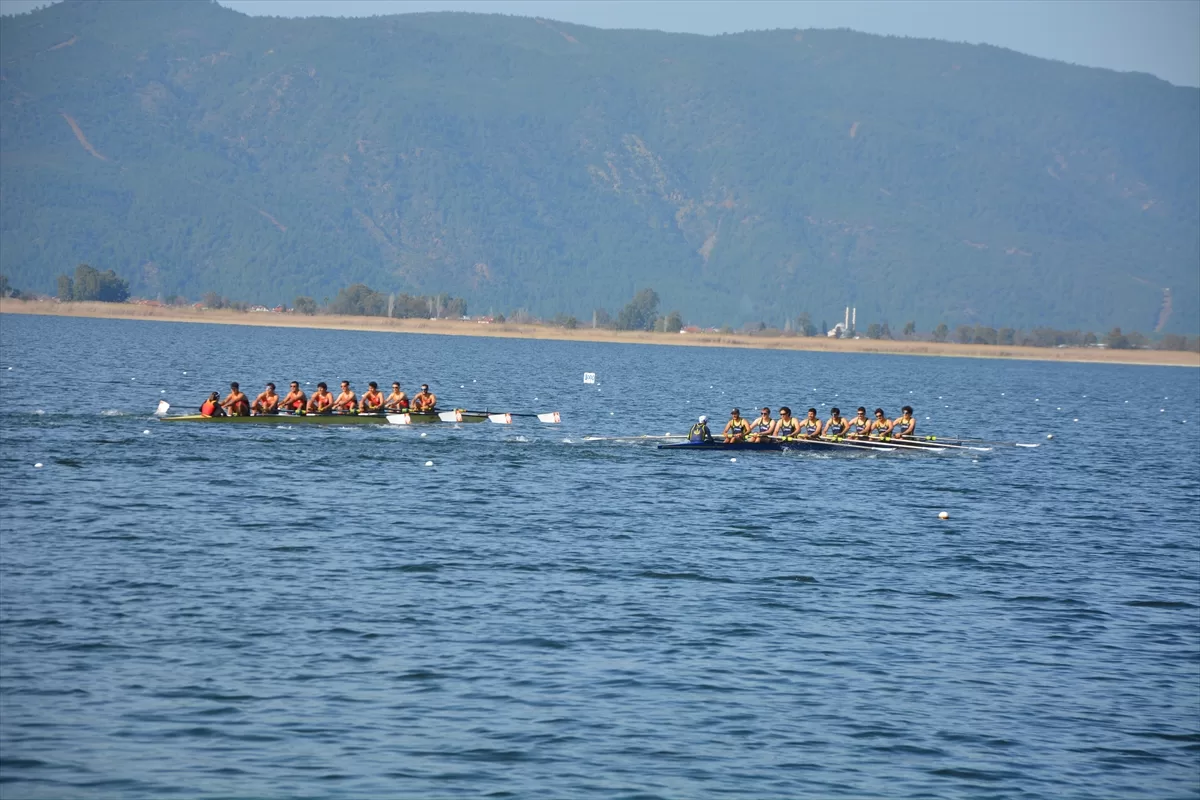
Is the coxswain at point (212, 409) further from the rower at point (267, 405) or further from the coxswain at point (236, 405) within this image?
the rower at point (267, 405)

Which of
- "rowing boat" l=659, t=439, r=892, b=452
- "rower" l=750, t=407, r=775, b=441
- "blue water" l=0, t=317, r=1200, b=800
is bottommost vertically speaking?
"blue water" l=0, t=317, r=1200, b=800

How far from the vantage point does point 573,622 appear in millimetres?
22453

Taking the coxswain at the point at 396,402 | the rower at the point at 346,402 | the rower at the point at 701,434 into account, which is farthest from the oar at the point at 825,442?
the rower at the point at 346,402

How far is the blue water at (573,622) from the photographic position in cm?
1667

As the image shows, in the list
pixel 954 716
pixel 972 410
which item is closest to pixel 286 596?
pixel 954 716

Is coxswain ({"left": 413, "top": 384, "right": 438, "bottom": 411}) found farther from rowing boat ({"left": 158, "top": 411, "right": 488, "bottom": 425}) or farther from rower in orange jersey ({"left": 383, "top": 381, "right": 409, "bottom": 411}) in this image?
rower in orange jersey ({"left": 383, "top": 381, "right": 409, "bottom": 411})

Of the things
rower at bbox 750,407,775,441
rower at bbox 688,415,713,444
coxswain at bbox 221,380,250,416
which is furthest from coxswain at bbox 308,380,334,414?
rower at bbox 750,407,775,441

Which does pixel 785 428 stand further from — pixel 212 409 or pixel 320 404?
pixel 212 409

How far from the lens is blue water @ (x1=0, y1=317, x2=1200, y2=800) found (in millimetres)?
16672

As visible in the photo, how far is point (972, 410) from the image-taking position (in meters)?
82.7

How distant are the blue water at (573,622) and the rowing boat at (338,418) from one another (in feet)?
2.26

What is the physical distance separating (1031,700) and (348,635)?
8.93m

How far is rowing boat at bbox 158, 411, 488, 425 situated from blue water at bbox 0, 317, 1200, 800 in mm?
Answer: 689

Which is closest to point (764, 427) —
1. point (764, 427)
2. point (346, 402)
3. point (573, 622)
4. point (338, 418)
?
point (764, 427)
